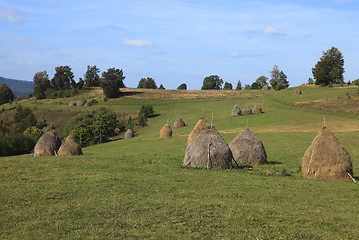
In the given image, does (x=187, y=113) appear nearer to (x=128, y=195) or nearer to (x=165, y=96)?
(x=165, y=96)

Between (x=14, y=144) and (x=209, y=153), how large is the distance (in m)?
37.4

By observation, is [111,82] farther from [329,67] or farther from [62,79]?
[329,67]

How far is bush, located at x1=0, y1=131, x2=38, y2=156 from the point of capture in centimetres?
5019

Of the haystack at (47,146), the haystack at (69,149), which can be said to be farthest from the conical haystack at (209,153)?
the haystack at (47,146)

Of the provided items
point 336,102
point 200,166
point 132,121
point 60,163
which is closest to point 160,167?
point 200,166

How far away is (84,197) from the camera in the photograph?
1594 cm

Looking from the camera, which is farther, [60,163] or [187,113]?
[187,113]

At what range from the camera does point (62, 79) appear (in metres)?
148

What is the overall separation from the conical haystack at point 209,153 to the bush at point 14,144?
35.3m

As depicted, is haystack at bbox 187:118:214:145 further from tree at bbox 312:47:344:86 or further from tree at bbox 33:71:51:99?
tree at bbox 33:71:51:99

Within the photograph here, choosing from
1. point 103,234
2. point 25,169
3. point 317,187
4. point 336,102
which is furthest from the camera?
point 336,102

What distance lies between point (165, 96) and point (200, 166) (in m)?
107

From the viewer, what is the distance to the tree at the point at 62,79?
148125 mm

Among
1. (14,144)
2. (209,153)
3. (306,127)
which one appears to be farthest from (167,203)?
(306,127)
